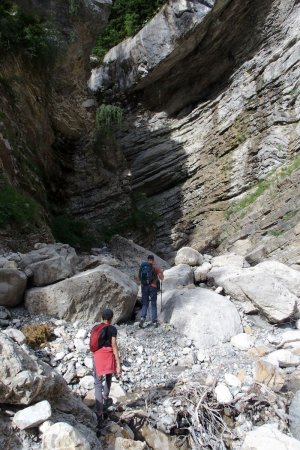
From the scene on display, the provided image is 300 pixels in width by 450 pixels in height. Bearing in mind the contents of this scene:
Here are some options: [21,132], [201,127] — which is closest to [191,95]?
[201,127]

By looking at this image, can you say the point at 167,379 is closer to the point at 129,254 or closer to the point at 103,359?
the point at 103,359

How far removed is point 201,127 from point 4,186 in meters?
13.4

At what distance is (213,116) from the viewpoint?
20016 mm

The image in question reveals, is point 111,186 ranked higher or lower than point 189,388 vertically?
higher

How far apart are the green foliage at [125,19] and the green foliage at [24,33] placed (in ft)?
34.8

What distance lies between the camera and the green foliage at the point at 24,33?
40.2 ft

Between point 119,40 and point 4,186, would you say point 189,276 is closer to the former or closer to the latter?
point 4,186

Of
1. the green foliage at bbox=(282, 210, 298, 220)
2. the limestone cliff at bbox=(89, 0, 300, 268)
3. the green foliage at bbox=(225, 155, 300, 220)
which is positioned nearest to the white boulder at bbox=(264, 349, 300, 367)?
the limestone cliff at bbox=(89, 0, 300, 268)

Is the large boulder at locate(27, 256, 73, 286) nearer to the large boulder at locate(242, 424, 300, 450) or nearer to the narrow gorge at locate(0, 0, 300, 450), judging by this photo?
the narrow gorge at locate(0, 0, 300, 450)

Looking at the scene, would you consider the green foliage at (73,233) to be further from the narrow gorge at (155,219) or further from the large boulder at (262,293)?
the large boulder at (262,293)

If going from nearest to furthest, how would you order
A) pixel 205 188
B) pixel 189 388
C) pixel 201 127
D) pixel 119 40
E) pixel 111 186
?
1. pixel 189 388
2. pixel 111 186
3. pixel 205 188
4. pixel 201 127
5. pixel 119 40

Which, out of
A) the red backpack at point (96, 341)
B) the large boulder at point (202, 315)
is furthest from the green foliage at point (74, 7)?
the red backpack at point (96, 341)

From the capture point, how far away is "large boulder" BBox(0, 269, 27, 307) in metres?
6.77

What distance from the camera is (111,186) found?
17344 millimetres
